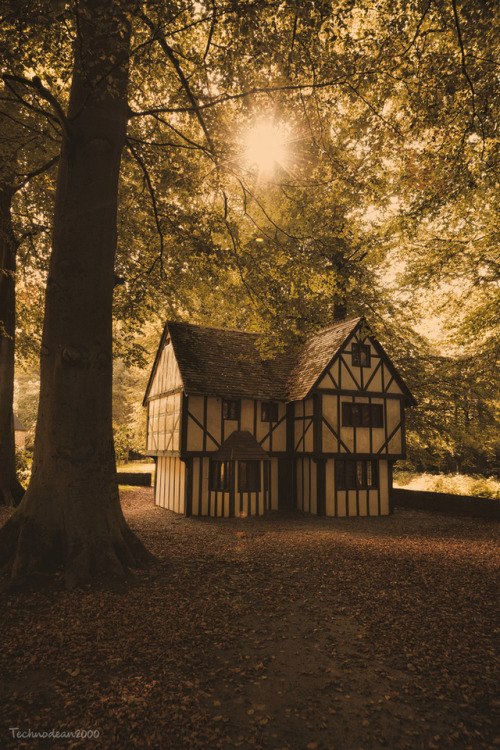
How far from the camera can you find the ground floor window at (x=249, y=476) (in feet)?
58.3

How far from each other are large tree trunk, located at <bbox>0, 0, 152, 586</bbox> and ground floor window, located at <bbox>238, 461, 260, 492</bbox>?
34.6 ft

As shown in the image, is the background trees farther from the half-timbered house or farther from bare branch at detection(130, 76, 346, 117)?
the half-timbered house

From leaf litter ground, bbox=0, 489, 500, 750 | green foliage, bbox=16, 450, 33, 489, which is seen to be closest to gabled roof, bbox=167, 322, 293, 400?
green foliage, bbox=16, 450, 33, 489

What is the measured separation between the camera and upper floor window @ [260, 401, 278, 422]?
19.5m

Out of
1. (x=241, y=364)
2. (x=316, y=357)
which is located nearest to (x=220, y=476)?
(x=241, y=364)

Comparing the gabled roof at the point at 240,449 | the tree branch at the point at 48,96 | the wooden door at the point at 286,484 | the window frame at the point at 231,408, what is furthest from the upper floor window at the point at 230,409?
the tree branch at the point at 48,96

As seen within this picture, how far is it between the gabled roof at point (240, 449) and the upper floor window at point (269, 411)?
1.64m

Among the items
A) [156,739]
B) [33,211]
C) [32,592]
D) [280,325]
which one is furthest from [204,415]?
[156,739]

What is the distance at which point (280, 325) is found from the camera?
12367 mm

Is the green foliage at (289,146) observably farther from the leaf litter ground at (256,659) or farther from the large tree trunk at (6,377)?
the leaf litter ground at (256,659)

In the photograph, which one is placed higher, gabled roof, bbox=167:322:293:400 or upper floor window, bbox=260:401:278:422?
gabled roof, bbox=167:322:293:400

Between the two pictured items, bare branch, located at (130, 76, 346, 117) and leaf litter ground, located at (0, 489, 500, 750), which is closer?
leaf litter ground, located at (0, 489, 500, 750)

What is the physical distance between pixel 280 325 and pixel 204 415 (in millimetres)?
7010

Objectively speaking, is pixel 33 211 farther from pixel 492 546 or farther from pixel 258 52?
pixel 492 546
